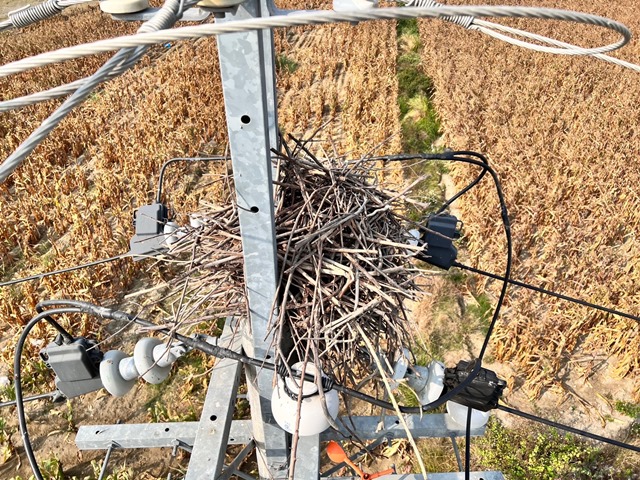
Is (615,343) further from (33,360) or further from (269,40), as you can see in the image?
(33,360)

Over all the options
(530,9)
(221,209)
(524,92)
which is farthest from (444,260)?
(524,92)

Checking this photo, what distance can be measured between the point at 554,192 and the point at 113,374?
5416mm

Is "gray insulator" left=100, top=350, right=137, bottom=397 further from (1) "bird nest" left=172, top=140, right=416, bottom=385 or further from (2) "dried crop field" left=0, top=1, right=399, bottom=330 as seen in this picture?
(2) "dried crop field" left=0, top=1, right=399, bottom=330

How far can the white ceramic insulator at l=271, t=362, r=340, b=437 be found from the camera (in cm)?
130

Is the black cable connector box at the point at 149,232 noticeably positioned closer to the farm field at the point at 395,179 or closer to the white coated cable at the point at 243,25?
the farm field at the point at 395,179

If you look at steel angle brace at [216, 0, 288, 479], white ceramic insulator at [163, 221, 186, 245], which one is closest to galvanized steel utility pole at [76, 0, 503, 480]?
steel angle brace at [216, 0, 288, 479]

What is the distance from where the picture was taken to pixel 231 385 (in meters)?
1.85

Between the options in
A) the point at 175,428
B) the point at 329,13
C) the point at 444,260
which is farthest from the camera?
the point at 175,428

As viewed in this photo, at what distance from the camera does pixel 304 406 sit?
131 centimetres

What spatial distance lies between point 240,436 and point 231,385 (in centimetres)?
65

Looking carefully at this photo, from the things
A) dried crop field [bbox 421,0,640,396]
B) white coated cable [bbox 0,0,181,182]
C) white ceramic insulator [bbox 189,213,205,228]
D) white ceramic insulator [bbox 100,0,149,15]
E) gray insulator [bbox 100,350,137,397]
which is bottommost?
dried crop field [bbox 421,0,640,396]

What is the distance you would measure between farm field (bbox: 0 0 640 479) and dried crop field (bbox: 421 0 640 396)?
2cm

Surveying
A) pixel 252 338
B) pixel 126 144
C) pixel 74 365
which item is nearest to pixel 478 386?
pixel 252 338

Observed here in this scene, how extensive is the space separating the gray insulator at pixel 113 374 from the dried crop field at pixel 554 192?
11.8ft
